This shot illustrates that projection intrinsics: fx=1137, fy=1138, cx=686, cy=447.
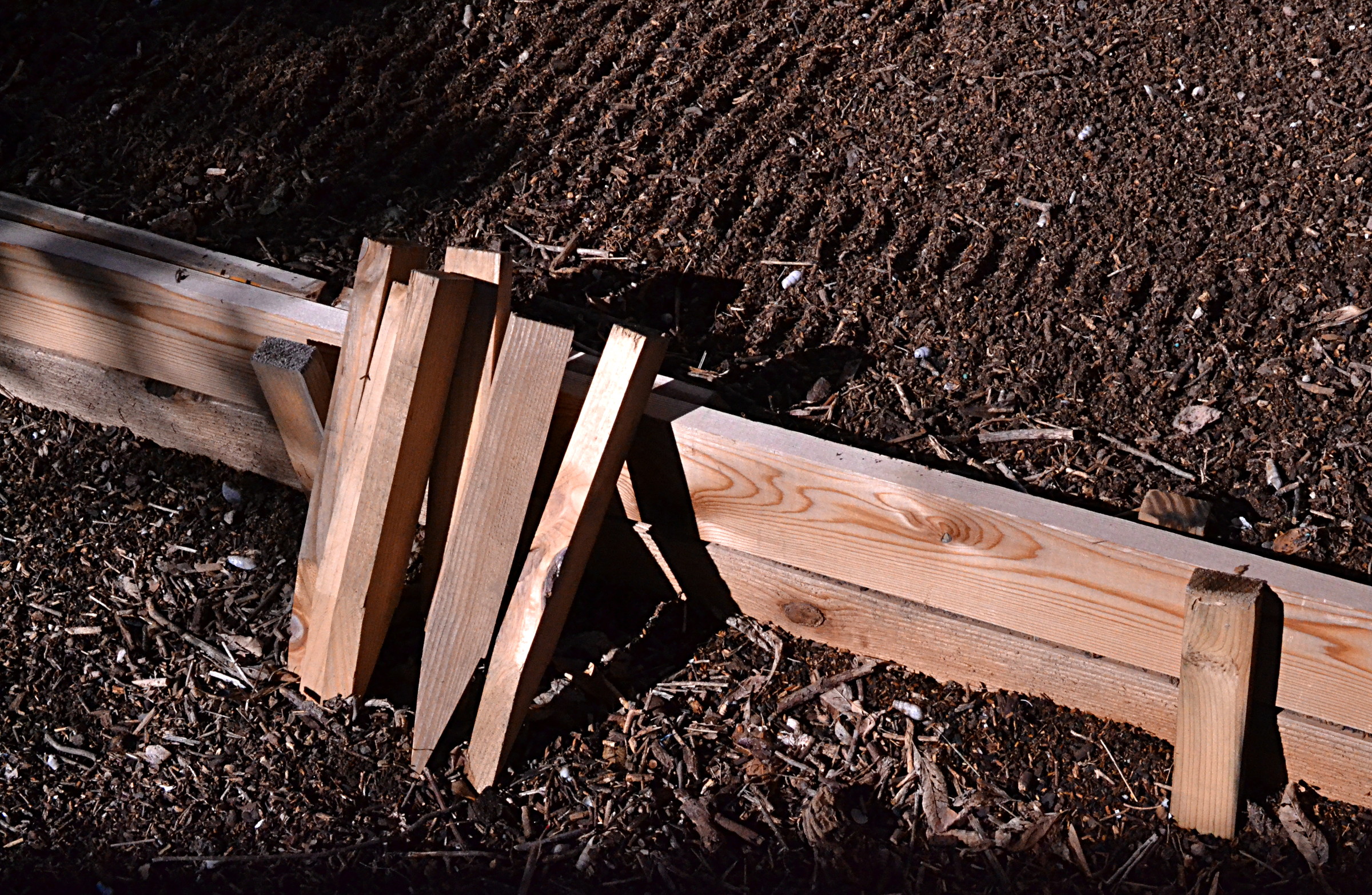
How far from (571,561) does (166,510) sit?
1244 millimetres

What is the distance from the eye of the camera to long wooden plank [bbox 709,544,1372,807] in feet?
7.43

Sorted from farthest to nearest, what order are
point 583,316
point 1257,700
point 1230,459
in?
point 583,316 < point 1230,459 < point 1257,700

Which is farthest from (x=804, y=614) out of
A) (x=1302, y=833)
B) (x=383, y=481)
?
(x=1302, y=833)

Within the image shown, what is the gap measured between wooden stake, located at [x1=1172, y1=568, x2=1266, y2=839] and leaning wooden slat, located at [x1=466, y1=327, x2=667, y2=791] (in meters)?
1.15

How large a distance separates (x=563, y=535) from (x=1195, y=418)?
1.65 meters

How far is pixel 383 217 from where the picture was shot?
3514 mm

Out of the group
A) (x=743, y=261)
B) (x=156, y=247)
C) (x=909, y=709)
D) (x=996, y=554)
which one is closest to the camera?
(x=996, y=554)

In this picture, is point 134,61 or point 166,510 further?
point 134,61

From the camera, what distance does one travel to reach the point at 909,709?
2.53 meters

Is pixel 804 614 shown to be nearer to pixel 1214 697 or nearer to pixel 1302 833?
→ pixel 1214 697

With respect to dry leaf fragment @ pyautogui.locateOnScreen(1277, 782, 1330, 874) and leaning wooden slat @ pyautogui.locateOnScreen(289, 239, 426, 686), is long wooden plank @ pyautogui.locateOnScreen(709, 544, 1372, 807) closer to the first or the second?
dry leaf fragment @ pyautogui.locateOnScreen(1277, 782, 1330, 874)

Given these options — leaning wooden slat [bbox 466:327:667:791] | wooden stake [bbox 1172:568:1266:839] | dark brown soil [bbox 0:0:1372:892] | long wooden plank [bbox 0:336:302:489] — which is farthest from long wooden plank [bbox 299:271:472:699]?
wooden stake [bbox 1172:568:1266:839]

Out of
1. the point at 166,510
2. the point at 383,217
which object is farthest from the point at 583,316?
the point at 166,510

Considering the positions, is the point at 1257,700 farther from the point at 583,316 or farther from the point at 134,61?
the point at 134,61
